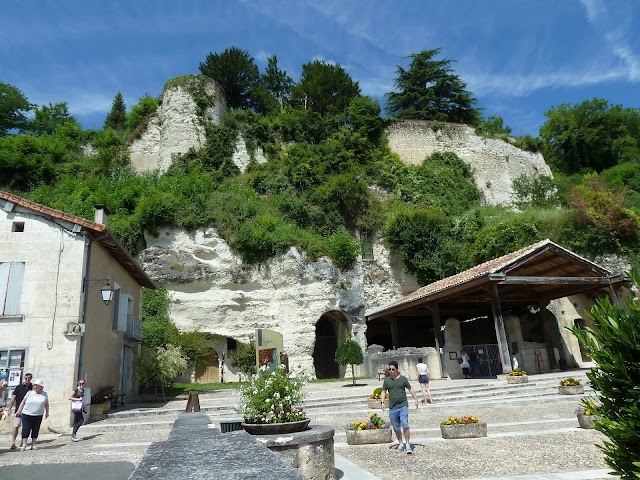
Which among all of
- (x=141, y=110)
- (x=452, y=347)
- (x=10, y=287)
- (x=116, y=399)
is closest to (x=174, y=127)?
(x=141, y=110)

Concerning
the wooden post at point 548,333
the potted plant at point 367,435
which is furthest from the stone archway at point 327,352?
the potted plant at point 367,435

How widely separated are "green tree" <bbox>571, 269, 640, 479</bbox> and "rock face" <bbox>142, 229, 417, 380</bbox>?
19719 mm

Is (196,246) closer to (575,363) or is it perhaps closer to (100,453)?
(100,453)

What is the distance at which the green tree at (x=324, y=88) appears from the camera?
37.5 m

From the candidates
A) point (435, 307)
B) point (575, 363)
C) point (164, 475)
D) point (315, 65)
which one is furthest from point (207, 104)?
point (164, 475)

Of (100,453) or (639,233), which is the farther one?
(639,233)

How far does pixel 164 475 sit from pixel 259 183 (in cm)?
2814

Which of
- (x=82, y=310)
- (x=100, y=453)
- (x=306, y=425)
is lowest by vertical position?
(x=100, y=453)

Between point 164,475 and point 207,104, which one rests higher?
point 207,104

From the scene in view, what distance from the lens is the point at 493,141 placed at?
1510 inches

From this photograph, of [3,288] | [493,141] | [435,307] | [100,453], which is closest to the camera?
[100,453]

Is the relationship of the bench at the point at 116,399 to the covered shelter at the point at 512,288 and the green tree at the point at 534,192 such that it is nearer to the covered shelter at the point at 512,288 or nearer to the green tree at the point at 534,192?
the covered shelter at the point at 512,288

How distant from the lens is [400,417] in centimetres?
704

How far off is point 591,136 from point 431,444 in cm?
4027
